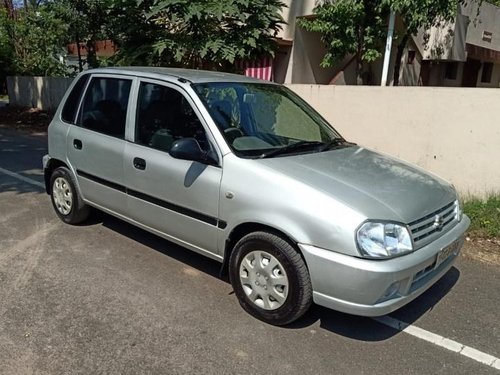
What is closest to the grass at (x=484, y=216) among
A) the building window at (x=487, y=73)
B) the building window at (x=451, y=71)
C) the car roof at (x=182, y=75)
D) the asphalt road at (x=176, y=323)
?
the asphalt road at (x=176, y=323)

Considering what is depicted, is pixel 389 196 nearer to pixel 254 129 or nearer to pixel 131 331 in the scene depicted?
Answer: pixel 254 129

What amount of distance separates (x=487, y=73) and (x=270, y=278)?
20.2 metres

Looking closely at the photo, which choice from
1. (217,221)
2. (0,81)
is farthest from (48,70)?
(217,221)

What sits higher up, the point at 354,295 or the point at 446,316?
the point at 354,295

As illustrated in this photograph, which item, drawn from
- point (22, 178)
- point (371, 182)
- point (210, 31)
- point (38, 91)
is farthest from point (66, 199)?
point (38, 91)

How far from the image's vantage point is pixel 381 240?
116 inches

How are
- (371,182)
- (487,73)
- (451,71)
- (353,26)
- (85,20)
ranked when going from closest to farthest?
1. (371,182)
2. (353,26)
3. (85,20)
4. (451,71)
5. (487,73)

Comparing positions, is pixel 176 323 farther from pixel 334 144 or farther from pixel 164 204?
pixel 334 144

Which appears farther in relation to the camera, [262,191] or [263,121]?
[263,121]

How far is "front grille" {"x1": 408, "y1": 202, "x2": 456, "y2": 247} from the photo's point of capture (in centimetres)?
314

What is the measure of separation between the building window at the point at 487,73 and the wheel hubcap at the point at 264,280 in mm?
19396

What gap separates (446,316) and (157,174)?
252 cm

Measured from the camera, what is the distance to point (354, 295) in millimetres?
2957

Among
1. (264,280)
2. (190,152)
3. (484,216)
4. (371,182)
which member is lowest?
(484,216)
